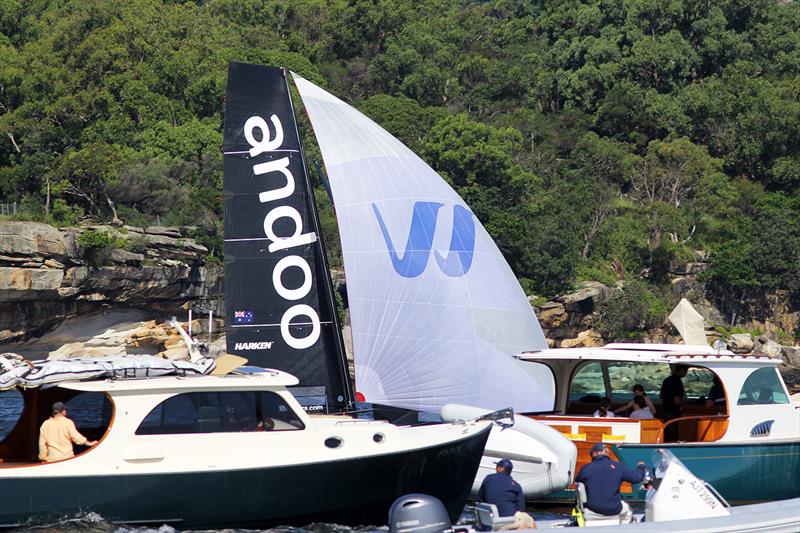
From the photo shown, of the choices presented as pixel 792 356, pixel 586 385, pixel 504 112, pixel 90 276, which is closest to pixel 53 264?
pixel 90 276

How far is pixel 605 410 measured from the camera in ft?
62.4

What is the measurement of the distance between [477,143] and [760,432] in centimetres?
4470

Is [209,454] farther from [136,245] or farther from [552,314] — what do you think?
[552,314]

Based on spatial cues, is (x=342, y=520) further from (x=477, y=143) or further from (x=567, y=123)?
(x=567, y=123)

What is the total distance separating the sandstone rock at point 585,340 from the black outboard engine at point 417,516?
4587 centimetres

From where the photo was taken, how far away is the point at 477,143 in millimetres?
61500

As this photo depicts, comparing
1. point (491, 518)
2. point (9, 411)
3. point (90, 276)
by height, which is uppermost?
point (90, 276)

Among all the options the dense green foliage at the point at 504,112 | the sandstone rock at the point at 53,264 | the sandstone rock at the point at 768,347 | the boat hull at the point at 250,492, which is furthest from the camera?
the dense green foliage at the point at 504,112

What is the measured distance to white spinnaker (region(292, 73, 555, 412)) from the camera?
17964 mm

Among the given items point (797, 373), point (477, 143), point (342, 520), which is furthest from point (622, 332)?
point (342, 520)

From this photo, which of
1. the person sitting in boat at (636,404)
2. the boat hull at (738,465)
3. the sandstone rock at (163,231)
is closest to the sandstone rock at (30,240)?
the sandstone rock at (163,231)

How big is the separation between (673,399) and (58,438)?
30.6 ft

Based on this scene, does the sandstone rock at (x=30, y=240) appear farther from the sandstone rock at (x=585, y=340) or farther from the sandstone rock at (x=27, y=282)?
the sandstone rock at (x=585, y=340)

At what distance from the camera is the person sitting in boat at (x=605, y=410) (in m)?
18.3
